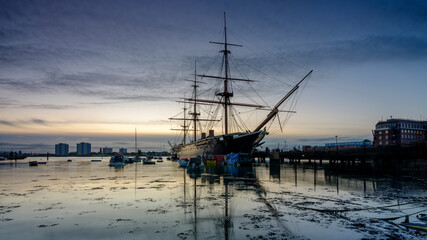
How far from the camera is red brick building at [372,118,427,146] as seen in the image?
118500 millimetres

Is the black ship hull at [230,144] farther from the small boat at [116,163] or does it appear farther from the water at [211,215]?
the water at [211,215]

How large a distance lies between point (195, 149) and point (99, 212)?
7375 centimetres

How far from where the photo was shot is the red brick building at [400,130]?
118500mm

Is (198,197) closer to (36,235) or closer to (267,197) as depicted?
(267,197)

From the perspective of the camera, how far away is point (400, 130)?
119062mm

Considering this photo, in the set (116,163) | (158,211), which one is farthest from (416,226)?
(116,163)

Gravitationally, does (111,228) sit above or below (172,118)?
below

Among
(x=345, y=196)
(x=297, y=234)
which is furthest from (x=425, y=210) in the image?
(x=297, y=234)

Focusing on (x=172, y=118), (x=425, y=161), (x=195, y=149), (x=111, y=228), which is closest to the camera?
(x=111, y=228)

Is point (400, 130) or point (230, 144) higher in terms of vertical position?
point (400, 130)

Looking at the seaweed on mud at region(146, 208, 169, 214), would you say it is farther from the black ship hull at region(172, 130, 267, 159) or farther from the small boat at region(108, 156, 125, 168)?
the small boat at region(108, 156, 125, 168)

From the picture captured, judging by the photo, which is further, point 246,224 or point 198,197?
point 198,197

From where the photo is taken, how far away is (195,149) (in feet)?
295

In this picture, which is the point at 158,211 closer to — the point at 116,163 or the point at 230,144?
the point at 230,144
